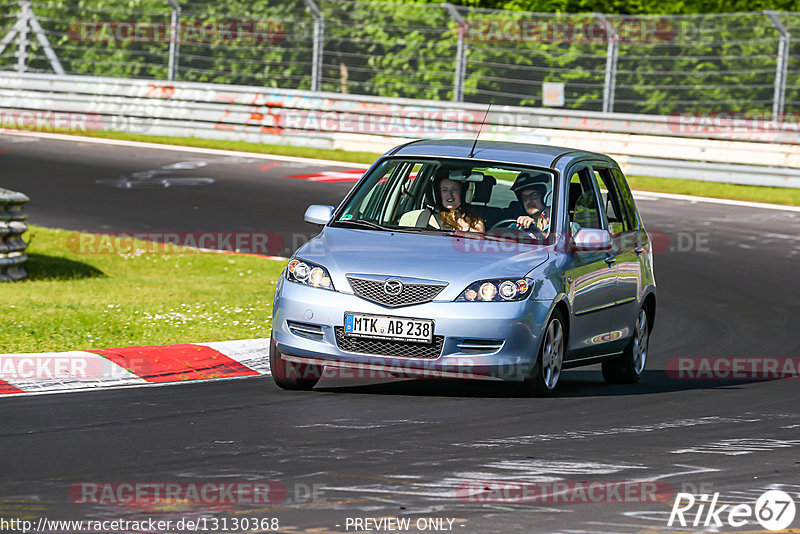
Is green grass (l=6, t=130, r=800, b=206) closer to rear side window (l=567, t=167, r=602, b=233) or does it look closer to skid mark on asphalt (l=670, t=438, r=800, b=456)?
rear side window (l=567, t=167, r=602, b=233)

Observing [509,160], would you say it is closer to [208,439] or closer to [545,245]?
[545,245]

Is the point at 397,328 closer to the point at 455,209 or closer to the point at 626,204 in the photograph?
the point at 455,209

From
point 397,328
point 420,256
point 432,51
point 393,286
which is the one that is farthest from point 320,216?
point 432,51

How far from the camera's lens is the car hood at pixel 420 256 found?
862 centimetres

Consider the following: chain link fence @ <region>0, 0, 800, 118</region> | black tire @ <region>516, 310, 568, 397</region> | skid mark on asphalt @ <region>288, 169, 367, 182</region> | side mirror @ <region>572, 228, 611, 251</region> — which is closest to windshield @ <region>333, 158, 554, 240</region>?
side mirror @ <region>572, 228, 611, 251</region>

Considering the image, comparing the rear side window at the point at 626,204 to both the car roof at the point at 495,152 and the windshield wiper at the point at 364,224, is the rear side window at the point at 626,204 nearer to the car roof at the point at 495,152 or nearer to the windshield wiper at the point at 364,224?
the car roof at the point at 495,152

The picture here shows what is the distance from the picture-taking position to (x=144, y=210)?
62.0ft

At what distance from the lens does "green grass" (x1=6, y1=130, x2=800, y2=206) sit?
866 inches

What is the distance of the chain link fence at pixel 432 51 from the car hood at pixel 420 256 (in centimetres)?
1450

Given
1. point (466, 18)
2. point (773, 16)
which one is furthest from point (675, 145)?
point (466, 18)

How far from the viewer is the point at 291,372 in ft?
29.7

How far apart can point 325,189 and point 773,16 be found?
7632 millimetres

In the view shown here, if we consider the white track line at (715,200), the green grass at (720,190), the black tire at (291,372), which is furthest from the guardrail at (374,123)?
the black tire at (291,372)

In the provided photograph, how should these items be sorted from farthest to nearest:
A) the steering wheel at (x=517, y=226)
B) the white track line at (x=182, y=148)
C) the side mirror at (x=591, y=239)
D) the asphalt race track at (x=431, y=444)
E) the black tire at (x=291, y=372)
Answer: the white track line at (x=182, y=148) < the steering wheel at (x=517, y=226) < the side mirror at (x=591, y=239) < the black tire at (x=291, y=372) < the asphalt race track at (x=431, y=444)
